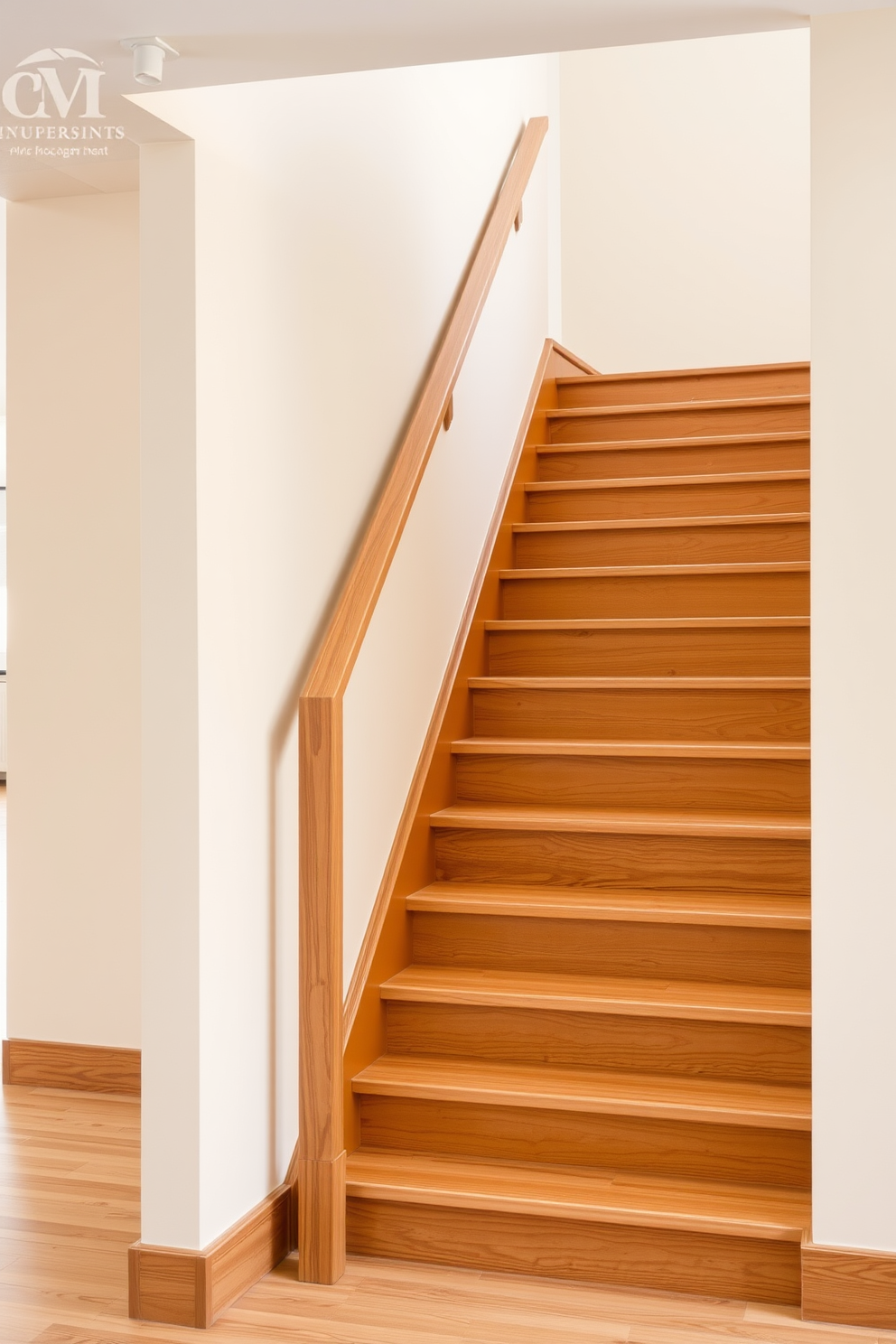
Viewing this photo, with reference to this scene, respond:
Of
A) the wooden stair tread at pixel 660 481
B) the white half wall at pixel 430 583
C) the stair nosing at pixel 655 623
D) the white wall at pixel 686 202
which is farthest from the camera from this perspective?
the white wall at pixel 686 202

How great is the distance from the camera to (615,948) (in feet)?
9.77

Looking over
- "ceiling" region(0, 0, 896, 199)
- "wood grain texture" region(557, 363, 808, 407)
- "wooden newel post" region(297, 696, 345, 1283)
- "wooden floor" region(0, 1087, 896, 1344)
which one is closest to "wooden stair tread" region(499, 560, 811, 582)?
"wood grain texture" region(557, 363, 808, 407)

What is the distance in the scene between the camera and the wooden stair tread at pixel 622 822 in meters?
3.07

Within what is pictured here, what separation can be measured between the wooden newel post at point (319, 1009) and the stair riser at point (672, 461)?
226 cm

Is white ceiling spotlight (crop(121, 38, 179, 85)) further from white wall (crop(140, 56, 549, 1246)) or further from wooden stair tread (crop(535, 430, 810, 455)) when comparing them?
wooden stair tread (crop(535, 430, 810, 455))

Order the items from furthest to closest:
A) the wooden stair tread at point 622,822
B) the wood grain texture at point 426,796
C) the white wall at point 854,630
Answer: the wooden stair tread at point 622,822, the wood grain texture at point 426,796, the white wall at point 854,630

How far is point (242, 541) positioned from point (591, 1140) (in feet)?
4.50

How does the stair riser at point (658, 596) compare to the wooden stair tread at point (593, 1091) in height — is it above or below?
above

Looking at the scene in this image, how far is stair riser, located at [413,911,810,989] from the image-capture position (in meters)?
2.88

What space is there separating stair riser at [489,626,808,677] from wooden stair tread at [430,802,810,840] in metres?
0.55

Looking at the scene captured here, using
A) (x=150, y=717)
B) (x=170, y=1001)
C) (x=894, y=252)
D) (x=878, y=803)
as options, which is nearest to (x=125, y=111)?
(x=150, y=717)

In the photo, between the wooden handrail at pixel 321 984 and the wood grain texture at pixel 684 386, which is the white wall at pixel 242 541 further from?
the wood grain texture at pixel 684 386

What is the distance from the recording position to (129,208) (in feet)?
11.4

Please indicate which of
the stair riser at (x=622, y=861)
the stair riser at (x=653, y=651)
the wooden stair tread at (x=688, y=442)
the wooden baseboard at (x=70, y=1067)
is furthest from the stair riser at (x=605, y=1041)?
the wooden stair tread at (x=688, y=442)
